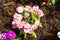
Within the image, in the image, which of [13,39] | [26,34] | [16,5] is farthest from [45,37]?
[16,5]

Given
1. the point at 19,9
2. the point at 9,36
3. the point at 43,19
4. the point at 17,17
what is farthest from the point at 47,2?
Result: the point at 9,36

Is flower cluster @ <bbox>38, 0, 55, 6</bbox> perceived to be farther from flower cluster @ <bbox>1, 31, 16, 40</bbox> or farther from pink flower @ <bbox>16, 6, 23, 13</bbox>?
flower cluster @ <bbox>1, 31, 16, 40</bbox>

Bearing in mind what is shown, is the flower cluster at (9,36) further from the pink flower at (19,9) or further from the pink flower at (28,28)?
the pink flower at (19,9)

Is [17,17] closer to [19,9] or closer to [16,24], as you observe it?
[16,24]

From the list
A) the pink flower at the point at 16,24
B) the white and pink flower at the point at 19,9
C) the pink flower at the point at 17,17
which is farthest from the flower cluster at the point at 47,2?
the pink flower at the point at 16,24

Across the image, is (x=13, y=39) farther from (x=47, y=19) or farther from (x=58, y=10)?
(x=58, y=10)

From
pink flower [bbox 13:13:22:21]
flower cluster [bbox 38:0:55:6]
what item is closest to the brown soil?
flower cluster [bbox 38:0:55:6]
